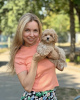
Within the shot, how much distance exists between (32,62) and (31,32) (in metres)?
0.29

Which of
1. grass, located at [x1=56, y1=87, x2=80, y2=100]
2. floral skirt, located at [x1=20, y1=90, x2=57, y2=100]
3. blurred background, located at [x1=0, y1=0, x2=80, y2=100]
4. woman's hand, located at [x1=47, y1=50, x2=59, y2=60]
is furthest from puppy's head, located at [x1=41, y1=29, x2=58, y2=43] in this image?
grass, located at [x1=56, y1=87, x2=80, y2=100]

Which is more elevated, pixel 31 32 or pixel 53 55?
pixel 31 32

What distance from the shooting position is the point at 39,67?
2.01 m

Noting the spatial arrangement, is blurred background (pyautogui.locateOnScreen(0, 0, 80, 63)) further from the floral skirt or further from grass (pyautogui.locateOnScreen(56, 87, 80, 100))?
the floral skirt

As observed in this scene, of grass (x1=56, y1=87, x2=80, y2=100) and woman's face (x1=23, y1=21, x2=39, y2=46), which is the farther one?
grass (x1=56, y1=87, x2=80, y2=100)

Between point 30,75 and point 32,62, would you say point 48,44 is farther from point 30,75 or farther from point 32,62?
point 30,75

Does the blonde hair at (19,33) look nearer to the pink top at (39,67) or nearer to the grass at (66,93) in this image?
the pink top at (39,67)

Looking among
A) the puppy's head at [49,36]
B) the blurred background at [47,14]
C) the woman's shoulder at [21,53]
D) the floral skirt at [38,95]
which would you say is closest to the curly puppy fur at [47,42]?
the puppy's head at [49,36]

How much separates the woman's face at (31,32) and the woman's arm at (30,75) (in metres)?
0.19

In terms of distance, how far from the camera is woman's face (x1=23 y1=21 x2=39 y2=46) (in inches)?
78.7

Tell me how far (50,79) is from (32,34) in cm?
48

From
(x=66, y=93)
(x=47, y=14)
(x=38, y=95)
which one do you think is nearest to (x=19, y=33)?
(x=38, y=95)

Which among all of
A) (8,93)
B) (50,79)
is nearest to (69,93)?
(8,93)

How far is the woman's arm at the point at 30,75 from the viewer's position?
1899 millimetres
